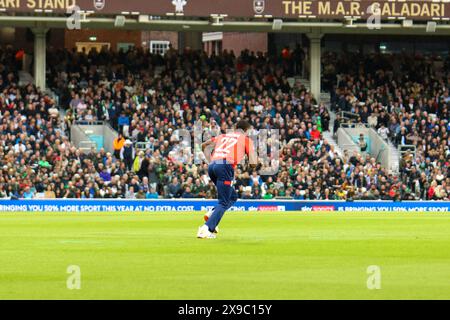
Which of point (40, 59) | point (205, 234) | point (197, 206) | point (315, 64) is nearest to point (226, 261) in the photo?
point (205, 234)

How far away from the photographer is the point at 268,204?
3931cm

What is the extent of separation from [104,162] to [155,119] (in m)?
3.76

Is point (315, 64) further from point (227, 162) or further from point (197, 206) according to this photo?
point (227, 162)

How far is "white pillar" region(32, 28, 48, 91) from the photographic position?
49.3 m

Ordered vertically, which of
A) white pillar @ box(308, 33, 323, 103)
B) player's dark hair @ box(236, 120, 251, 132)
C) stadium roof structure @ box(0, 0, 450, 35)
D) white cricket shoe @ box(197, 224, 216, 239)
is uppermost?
stadium roof structure @ box(0, 0, 450, 35)

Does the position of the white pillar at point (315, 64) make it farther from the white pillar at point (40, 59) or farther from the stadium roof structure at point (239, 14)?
the white pillar at point (40, 59)

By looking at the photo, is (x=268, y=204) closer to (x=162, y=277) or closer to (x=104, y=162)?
(x=104, y=162)

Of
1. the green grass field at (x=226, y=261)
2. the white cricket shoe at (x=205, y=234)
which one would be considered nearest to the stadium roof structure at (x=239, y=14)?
the green grass field at (x=226, y=261)

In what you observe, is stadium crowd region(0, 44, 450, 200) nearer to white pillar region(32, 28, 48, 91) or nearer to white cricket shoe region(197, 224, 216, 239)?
white pillar region(32, 28, 48, 91)

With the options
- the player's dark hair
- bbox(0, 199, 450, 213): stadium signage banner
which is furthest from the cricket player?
bbox(0, 199, 450, 213): stadium signage banner

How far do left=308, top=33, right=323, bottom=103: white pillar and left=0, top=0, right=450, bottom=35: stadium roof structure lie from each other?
65 cm

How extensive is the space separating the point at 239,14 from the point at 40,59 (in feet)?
29.2

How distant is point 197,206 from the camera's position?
38.7 metres

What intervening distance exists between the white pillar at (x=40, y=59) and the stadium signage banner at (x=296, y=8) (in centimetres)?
381
